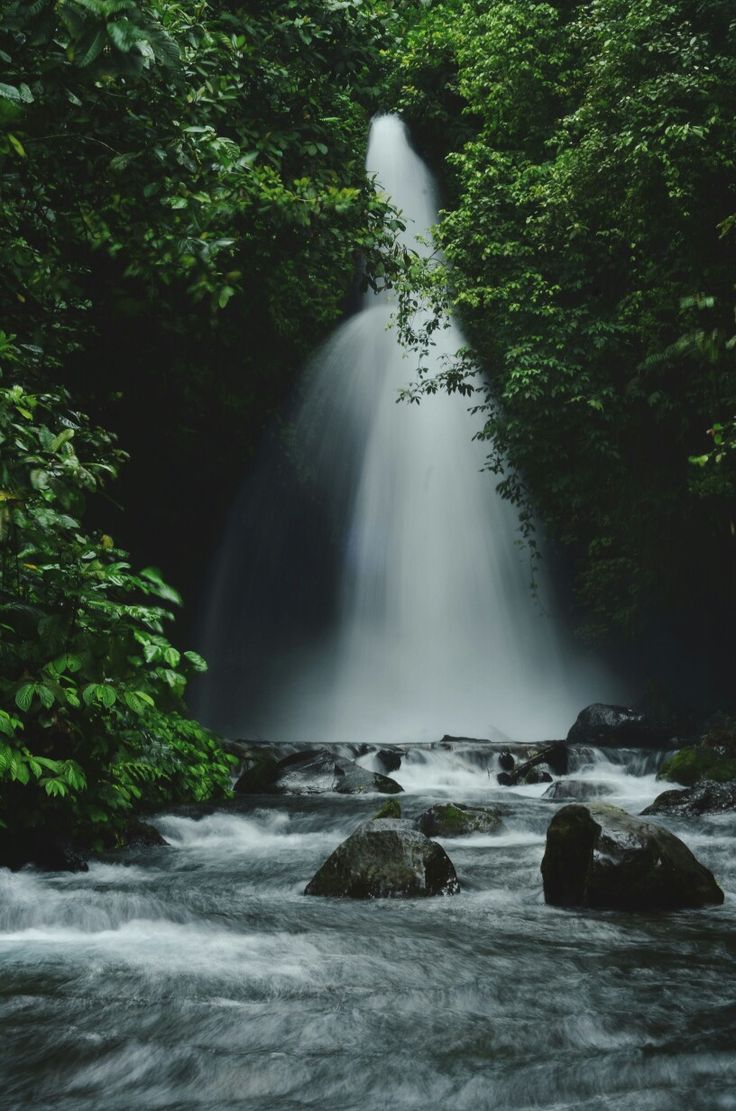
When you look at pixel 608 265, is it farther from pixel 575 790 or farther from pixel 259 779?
pixel 259 779

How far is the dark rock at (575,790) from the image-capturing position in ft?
40.2

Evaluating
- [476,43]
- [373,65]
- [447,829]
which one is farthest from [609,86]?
[447,829]

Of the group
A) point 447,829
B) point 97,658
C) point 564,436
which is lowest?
point 447,829

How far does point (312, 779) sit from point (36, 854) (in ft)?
18.9

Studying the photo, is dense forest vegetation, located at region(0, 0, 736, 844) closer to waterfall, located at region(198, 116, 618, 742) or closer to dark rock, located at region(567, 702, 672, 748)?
waterfall, located at region(198, 116, 618, 742)

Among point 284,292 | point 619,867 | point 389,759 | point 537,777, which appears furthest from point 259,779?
point 284,292

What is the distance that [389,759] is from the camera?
1577 centimetres

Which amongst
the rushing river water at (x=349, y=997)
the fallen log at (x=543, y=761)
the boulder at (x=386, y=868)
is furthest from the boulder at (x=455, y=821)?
the fallen log at (x=543, y=761)

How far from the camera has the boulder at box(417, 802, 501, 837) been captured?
912cm

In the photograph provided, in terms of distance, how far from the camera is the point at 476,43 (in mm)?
18984

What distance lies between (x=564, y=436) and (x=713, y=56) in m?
6.04

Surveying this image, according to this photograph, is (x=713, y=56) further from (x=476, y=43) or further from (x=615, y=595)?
(x=615, y=595)

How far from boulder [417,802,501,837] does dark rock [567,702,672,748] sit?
893 centimetres

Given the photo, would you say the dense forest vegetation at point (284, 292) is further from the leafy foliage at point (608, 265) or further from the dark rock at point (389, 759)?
the dark rock at point (389, 759)
